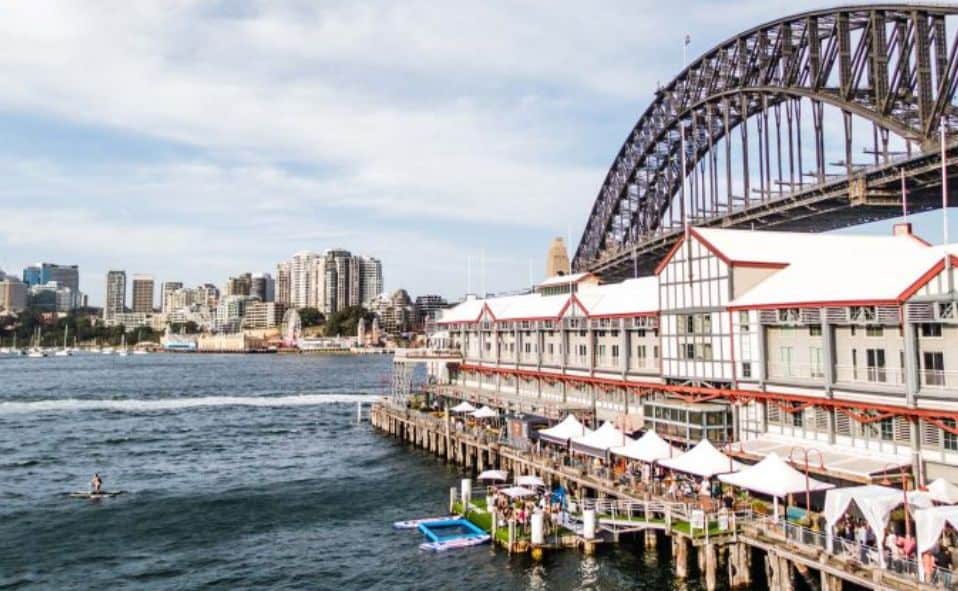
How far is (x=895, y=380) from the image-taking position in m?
34.4

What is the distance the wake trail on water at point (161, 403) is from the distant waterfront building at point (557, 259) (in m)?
42.7

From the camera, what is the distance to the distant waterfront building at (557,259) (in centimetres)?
14950

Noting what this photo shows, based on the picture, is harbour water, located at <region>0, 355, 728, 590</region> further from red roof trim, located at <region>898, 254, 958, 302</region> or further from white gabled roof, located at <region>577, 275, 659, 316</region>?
white gabled roof, located at <region>577, 275, 659, 316</region>

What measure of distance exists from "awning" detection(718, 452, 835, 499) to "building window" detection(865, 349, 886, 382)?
5.48m

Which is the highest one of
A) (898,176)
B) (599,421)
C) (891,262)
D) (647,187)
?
(647,187)

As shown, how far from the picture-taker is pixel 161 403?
4510 inches

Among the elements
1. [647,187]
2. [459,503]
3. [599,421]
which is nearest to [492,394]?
[599,421]

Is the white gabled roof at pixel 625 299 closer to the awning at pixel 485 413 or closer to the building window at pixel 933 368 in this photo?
the awning at pixel 485 413

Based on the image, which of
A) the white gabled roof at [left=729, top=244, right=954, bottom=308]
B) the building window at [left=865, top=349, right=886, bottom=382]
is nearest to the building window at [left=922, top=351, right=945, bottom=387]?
the building window at [left=865, top=349, right=886, bottom=382]

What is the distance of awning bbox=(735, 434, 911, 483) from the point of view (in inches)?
1303

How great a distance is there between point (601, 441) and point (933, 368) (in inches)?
693

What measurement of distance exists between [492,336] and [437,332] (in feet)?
60.4

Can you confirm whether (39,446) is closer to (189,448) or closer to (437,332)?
(189,448)

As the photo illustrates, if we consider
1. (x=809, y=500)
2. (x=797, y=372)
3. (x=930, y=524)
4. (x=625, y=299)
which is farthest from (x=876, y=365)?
(x=625, y=299)
